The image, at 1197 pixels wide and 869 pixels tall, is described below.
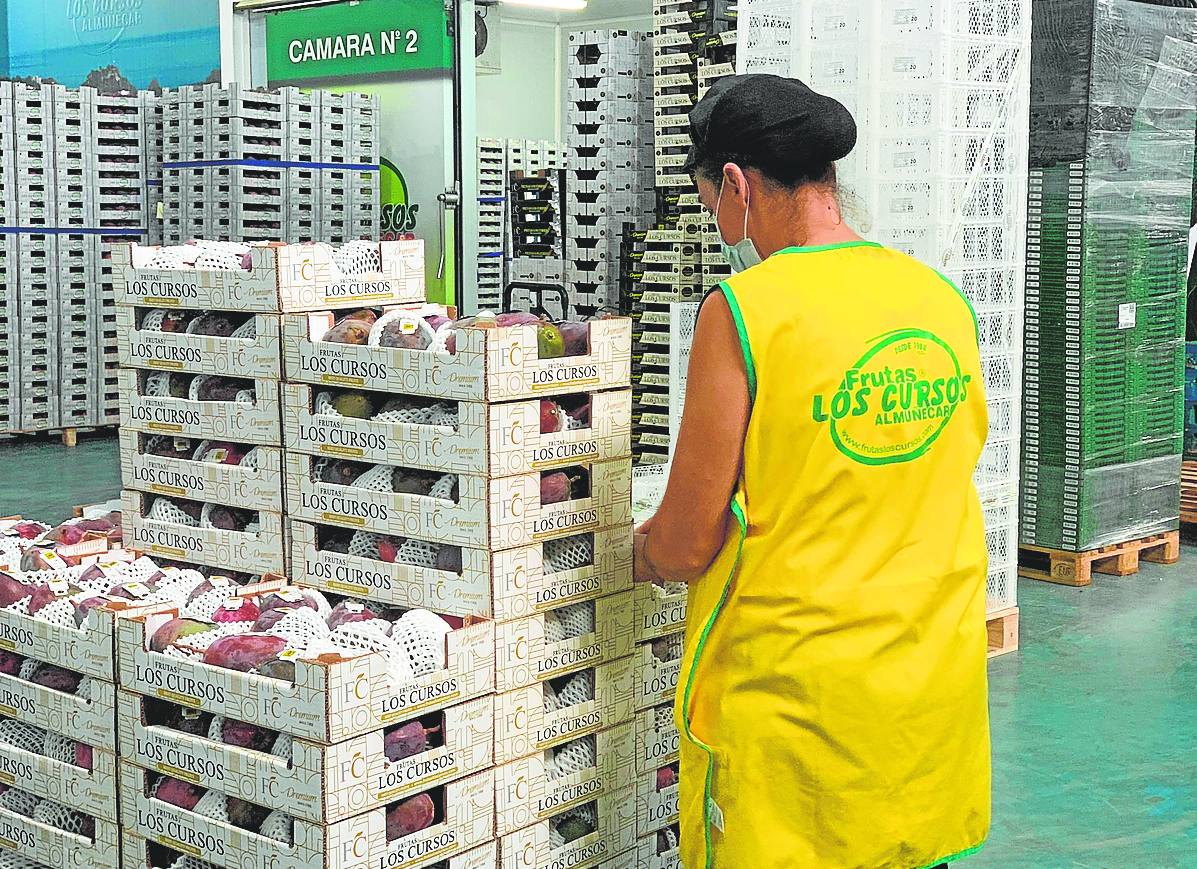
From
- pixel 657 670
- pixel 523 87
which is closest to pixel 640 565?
pixel 657 670

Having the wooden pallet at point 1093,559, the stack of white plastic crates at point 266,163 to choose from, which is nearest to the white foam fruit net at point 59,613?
the wooden pallet at point 1093,559


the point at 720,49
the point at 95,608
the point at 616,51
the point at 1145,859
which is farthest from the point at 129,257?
the point at 616,51

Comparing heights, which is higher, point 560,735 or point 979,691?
point 979,691

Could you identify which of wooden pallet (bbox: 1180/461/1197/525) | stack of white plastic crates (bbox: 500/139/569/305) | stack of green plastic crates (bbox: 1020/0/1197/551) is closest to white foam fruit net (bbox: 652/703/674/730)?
stack of green plastic crates (bbox: 1020/0/1197/551)

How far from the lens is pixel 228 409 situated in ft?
11.4

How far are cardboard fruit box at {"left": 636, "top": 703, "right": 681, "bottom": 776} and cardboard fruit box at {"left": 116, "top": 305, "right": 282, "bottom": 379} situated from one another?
119 centimetres

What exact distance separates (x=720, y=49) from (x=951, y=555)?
248 inches

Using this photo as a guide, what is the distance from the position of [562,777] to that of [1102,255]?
5492mm

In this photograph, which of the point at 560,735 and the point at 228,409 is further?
the point at 228,409

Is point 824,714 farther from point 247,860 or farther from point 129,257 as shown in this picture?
point 129,257

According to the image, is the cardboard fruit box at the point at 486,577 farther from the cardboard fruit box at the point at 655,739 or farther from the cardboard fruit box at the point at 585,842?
the cardboard fruit box at the point at 585,842

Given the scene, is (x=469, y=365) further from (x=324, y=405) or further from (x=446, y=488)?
(x=324, y=405)

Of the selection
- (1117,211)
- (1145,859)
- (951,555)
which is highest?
(1117,211)

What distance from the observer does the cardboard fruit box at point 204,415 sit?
3.40 meters
